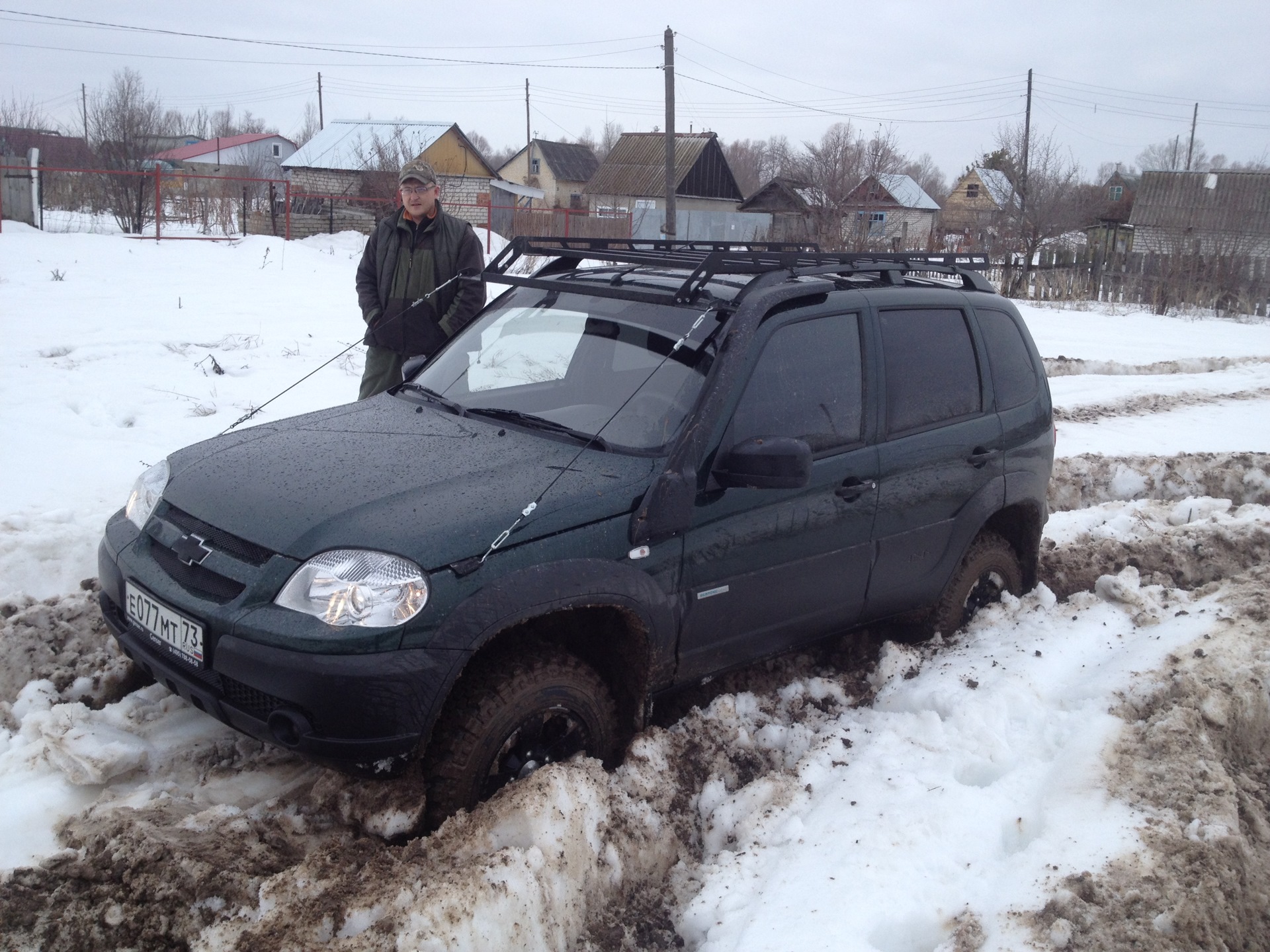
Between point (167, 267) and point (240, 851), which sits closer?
point (240, 851)

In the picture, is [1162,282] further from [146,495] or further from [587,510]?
[146,495]

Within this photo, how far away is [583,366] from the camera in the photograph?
4031 millimetres

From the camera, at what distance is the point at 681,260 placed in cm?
416

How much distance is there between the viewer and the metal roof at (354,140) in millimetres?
35344

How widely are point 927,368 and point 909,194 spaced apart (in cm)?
5019

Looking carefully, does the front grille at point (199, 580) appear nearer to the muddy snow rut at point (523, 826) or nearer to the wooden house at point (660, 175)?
the muddy snow rut at point (523, 826)

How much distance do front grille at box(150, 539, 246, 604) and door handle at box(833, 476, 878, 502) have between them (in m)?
2.15

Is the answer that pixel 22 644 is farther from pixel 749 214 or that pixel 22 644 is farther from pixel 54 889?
pixel 749 214

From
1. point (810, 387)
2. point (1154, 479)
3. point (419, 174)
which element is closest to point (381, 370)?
point (419, 174)

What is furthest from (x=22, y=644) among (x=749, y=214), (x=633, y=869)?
(x=749, y=214)

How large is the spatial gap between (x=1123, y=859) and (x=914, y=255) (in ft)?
8.74

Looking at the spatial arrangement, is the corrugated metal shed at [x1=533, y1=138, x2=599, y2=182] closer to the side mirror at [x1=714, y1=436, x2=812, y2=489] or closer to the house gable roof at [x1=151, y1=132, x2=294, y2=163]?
the house gable roof at [x1=151, y1=132, x2=294, y2=163]

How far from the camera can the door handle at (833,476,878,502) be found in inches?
150

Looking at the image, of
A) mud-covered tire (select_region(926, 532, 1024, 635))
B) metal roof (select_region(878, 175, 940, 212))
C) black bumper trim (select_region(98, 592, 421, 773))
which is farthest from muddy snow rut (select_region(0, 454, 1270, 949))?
metal roof (select_region(878, 175, 940, 212))
